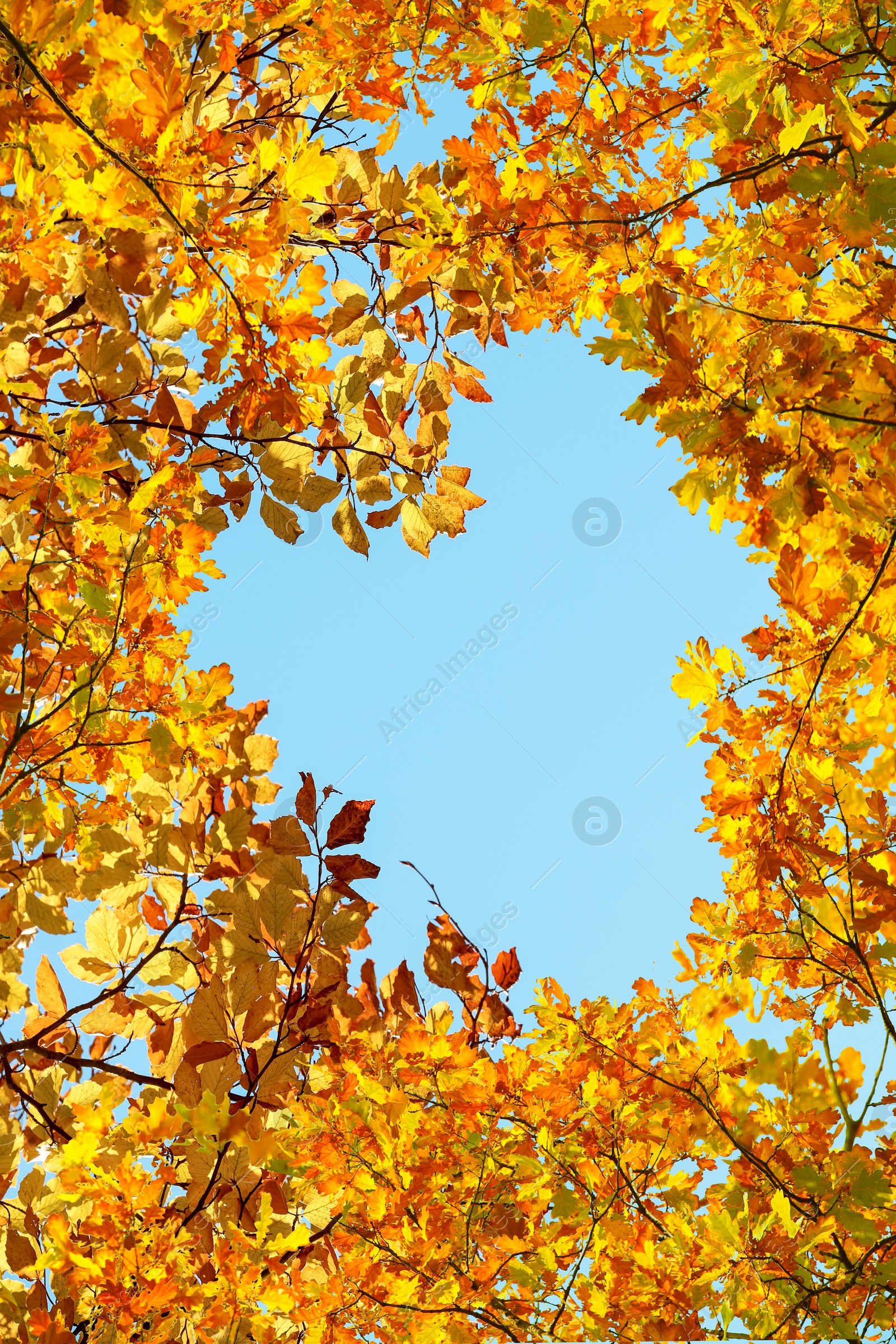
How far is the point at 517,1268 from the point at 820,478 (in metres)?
1.51

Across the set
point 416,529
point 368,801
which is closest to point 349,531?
point 416,529

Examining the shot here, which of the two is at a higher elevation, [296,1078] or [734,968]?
[734,968]

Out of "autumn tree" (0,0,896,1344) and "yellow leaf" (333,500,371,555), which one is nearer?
"autumn tree" (0,0,896,1344)

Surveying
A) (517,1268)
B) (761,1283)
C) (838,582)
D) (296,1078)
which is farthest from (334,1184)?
(838,582)

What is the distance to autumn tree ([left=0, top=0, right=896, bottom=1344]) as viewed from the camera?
1.46m

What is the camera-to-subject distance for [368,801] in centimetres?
197

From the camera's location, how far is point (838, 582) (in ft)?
5.30

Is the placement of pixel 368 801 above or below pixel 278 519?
below

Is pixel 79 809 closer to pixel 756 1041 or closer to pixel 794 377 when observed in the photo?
pixel 756 1041

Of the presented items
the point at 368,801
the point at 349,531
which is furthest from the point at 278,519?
the point at 368,801

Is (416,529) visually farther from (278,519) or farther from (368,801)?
(368,801)

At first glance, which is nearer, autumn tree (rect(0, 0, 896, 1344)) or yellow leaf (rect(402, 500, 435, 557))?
autumn tree (rect(0, 0, 896, 1344))

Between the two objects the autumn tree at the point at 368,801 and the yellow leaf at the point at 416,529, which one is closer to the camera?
the autumn tree at the point at 368,801

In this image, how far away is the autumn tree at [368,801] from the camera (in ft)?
4.81
